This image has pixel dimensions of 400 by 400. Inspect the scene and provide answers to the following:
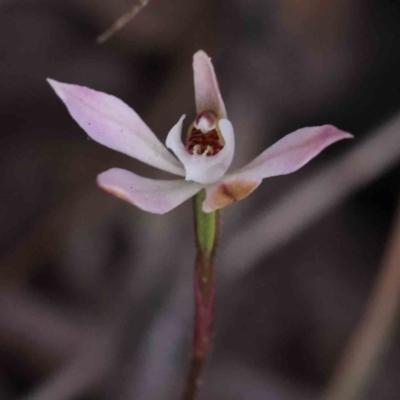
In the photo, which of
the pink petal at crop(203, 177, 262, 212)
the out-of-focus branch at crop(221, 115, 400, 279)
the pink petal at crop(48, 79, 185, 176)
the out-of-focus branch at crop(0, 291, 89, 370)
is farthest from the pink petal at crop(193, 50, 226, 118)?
the out-of-focus branch at crop(0, 291, 89, 370)

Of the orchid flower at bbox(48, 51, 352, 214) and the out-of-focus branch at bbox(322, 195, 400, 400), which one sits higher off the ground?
the orchid flower at bbox(48, 51, 352, 214)

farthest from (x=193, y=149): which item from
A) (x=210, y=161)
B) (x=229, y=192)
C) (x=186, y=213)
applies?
(x=186, y=213)

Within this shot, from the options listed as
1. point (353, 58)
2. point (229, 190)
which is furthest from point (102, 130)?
point (353, 58)

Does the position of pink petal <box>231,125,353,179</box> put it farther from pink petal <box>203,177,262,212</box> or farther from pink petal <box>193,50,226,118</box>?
pink petal <box>193,50,226,118</box>

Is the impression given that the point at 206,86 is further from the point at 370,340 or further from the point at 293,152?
the point at 370,340

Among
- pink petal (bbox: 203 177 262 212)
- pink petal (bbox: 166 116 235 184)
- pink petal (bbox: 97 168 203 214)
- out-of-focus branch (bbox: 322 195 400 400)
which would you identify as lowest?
out-of-focus branch (bbox: 322 195 400 400)
